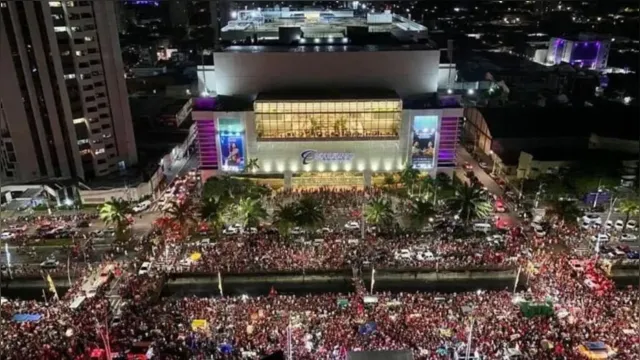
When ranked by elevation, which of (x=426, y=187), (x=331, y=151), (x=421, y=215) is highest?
(x=331, y=151)

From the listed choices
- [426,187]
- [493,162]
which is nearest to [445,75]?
[493,162]

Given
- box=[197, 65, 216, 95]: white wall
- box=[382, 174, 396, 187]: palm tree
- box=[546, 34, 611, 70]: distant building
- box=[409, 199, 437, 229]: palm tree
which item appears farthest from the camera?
box=[546, 34, 611, 70]: distant building

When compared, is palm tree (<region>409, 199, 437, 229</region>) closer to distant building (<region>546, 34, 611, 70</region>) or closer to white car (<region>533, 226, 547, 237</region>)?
white car (<region>533, 226, 547, 237</region>)

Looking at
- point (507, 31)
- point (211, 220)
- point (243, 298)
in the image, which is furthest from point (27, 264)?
point (507, 31)

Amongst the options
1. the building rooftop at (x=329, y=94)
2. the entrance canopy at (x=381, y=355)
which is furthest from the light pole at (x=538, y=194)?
the entrance canopy at (x=381, y=355)

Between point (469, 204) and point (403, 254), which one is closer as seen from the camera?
point (403, 254)

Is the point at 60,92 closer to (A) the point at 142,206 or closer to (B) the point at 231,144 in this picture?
(A) the point at 142,206

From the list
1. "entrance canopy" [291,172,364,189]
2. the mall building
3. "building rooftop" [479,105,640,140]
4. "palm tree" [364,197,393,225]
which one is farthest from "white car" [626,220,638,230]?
"entrance canopy" [291,172,364,189]
